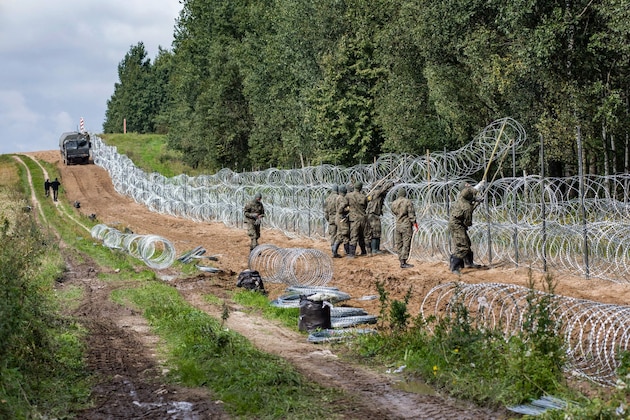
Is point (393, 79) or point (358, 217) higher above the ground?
point (393, 79)

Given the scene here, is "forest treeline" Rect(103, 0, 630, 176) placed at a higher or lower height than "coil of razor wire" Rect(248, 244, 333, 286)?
higher

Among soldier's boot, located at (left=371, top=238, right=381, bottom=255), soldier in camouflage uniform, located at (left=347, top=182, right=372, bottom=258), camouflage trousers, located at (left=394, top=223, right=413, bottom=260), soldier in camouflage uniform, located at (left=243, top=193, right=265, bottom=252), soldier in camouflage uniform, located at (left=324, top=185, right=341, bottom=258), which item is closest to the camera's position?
camouflage trousers, located at (left=394, top=223, right=413, bottom=260)

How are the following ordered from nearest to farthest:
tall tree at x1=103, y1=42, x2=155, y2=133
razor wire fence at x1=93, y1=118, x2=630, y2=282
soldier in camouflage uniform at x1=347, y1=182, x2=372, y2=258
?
razor wire fence at x1=93, y1=118, x2=630, y2=282
soldier in camouflage uniform at x1=347, y1=182, x2=372, y2=258
tall tree at x1=103, y1=42, x2=155, y2=133

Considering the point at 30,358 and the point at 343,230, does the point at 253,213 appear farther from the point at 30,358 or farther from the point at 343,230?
the point at 30,358

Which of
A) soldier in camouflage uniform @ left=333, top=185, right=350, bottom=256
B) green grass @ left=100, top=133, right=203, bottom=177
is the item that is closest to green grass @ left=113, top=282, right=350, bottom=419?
soldier in camouflage uniform @ left=333, top=185, right=350, bottom=256

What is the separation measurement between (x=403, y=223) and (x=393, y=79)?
21007 millimetres

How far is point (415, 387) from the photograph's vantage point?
9648mm

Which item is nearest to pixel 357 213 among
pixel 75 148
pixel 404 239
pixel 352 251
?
pixel 352 251

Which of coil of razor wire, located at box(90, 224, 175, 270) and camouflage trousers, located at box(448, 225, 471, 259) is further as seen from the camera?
coil of razor wire, located at box(90, 224, 175, 270)

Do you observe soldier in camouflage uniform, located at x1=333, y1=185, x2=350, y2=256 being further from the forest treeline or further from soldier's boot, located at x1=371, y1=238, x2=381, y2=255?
the forest treeline

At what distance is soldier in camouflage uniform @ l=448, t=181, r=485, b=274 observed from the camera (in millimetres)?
18797

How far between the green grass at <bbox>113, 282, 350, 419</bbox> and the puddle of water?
823 mm

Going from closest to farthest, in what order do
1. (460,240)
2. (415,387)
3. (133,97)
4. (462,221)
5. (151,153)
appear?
(415,387) < (462,221) < (460,240) < (151,153) < (133,97)

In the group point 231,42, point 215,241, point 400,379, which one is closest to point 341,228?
point 215,241
